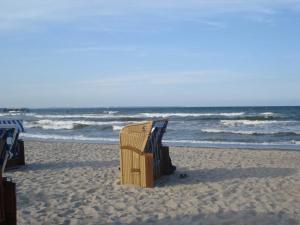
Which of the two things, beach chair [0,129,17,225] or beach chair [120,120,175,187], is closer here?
beach chair [0,129,17,225]

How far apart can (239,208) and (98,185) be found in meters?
2.92

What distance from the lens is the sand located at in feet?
19.4

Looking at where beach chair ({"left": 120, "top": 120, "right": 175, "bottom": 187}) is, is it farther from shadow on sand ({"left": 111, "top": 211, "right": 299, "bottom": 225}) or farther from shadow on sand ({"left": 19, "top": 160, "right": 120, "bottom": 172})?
shadow on sand ({"left": 19, "top": 160, "right": 120, "bottom": 172})

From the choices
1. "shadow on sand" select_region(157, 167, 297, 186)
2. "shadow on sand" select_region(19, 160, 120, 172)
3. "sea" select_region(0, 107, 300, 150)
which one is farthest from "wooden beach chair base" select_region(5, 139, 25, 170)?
"sea" select_region(0, 107, 300, 150)

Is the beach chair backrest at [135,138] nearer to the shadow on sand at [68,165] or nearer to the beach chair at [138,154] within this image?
the beach chair at [138,154]

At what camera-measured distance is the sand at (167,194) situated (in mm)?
5906

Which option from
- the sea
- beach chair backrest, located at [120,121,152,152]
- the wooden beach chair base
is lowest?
the sea

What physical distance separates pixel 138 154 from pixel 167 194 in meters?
1.01

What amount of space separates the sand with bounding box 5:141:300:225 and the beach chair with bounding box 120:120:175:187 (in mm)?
230

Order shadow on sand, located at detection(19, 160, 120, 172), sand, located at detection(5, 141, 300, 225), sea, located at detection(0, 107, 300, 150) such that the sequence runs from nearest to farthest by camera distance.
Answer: sand, located at detection(5, 141, 300, 225) < shadow on sand, located at detection(19, 160, 120, 172) < sea, located at detection(0, 107, 300, 150)

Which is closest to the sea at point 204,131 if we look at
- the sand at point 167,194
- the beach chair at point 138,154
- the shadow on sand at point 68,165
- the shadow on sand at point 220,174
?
the shadow on sand at point 68,165

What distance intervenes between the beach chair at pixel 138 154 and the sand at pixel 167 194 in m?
0.23

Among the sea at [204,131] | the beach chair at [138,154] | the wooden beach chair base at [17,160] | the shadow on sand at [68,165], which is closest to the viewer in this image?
the beach chair at [138,154]

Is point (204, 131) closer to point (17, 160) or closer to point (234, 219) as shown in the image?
point (17, 160)
